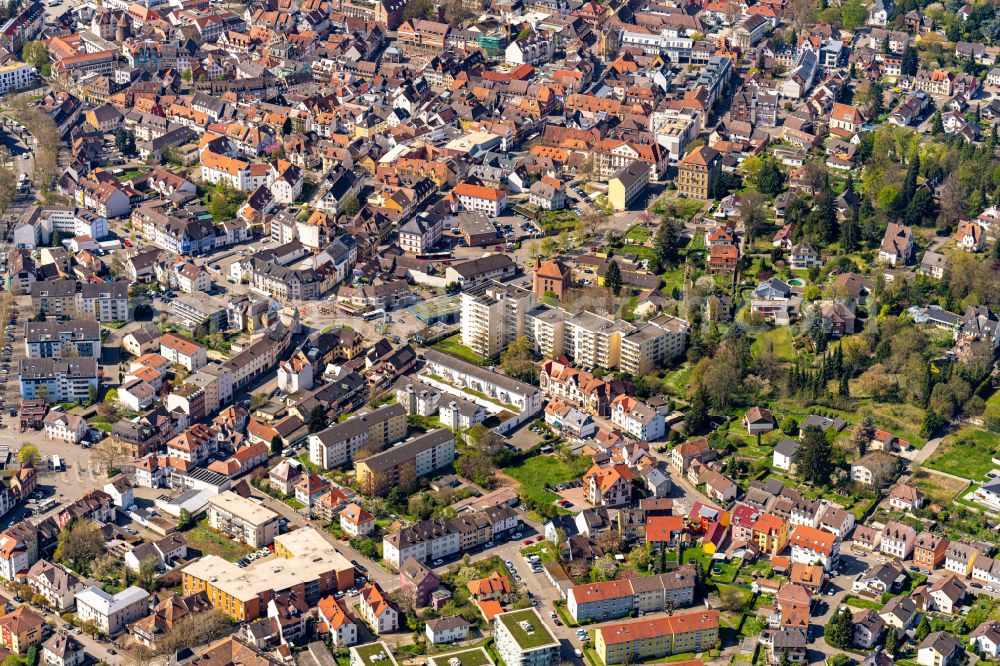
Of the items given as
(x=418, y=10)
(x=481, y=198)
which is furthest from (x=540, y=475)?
(x=418, y=10)

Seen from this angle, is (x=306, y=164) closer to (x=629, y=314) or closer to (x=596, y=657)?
(x=629, y=314)

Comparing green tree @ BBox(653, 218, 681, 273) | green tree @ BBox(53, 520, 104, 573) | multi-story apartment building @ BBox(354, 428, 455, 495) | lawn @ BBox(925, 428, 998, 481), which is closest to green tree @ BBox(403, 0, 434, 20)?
green tree @ BBox(653, 218, 681, 273)

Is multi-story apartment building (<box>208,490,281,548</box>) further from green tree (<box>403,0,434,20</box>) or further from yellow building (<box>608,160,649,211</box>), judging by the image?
green tree (<box>403,0,434,20</box>)

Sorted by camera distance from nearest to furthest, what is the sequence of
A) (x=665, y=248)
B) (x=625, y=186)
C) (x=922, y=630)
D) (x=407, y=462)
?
(x=922, y=630)
(x=407, y=462)
(x=665, y=248)
(x=625, y=186)

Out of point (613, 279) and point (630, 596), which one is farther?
point (613, 279)

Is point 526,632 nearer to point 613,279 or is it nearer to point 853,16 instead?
point 613,279

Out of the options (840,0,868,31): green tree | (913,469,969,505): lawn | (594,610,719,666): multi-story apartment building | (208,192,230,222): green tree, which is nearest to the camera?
(594,610,719,666): multi-story apartment building
